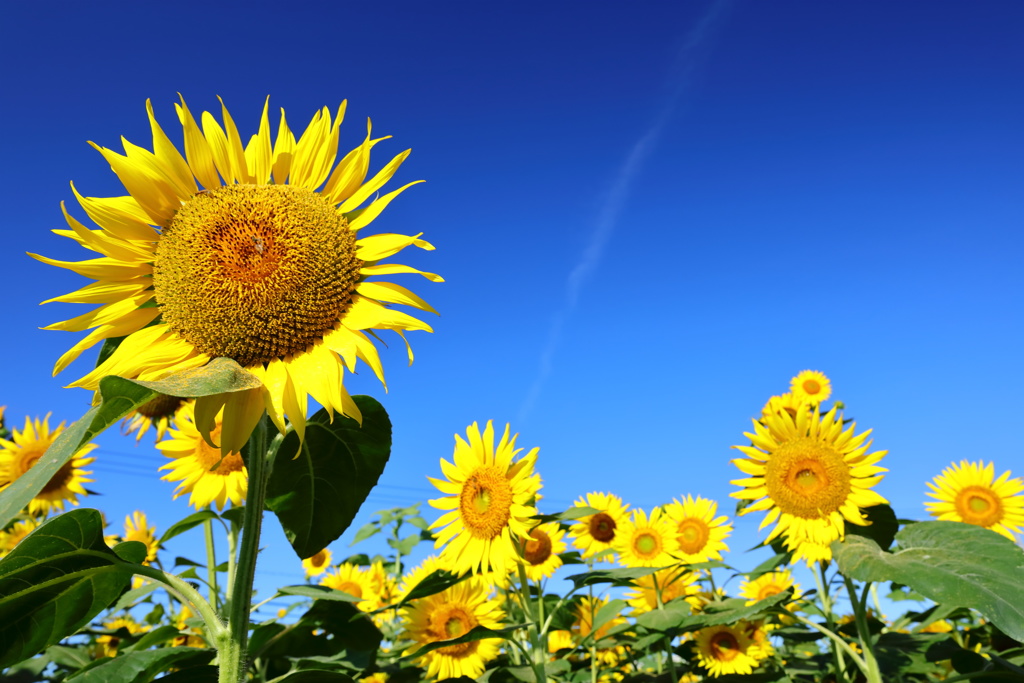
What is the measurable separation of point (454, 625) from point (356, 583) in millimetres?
1892

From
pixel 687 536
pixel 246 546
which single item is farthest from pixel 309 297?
pixel 687 536

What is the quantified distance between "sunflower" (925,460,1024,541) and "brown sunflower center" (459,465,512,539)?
391cm

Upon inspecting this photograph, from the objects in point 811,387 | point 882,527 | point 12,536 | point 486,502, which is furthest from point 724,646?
point 12,536

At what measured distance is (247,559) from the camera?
195cm

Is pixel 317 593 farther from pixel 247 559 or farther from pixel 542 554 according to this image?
pixel 542 554

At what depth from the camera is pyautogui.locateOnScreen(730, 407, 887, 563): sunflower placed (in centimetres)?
343

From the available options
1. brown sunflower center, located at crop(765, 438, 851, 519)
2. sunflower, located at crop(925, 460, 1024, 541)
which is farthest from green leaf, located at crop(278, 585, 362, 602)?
sunflower, located at crop(925, 460, 1024, 541)

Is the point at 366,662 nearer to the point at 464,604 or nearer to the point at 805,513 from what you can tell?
the point at 464,604

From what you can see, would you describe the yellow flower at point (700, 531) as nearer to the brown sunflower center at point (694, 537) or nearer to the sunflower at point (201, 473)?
the brown sunflower center at point (694, 537)

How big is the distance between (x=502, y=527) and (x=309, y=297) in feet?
6.17

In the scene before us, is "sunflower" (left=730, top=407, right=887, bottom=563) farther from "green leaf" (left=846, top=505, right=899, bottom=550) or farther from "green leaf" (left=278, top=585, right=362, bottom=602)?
"green leaf" (left=278, top=585, right=362, bottom=602)

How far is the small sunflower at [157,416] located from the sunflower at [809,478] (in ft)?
10.7

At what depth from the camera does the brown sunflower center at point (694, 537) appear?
5352 mm

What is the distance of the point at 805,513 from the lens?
3.47 metres
